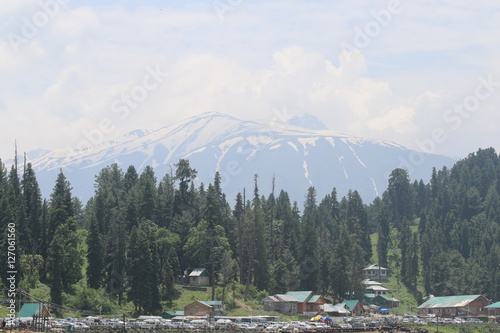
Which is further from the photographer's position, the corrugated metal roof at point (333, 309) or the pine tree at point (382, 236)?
the pine tree at point (382, 236)

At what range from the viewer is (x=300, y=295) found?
126m

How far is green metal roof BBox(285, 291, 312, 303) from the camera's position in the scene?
408 feet

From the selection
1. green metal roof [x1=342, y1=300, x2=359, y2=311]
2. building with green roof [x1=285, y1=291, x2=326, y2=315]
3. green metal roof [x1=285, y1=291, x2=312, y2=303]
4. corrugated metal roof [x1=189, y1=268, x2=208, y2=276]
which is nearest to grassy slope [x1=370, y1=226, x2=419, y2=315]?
green metal roof [x1=342, y1=300, x2=359, y2=311]

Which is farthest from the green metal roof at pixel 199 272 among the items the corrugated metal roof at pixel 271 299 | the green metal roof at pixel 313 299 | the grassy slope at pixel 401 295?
the grassy slope at pixel 401 295

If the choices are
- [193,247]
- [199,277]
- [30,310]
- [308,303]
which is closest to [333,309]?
[308,303]

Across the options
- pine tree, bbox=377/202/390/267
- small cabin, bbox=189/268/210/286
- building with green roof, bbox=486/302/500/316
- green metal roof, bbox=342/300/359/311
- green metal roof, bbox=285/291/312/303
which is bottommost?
building with green roof, bbox=486/302/500/316

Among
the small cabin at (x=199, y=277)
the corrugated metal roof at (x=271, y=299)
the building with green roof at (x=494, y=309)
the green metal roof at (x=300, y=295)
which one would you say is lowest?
the building with green roof at (x=494, y=309)

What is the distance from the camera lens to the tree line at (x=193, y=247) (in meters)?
112

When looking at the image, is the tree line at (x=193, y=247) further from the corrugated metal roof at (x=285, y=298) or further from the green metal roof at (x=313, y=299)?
the green metal roof at (x=313, y=299)

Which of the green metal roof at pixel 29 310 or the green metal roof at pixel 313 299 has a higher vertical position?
the green metal roof at pixel 313 299

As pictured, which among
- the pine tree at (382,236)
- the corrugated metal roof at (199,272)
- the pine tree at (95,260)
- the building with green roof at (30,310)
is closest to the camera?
the building with green roof at (30,310)

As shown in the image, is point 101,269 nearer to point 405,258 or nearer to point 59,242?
point 59,242

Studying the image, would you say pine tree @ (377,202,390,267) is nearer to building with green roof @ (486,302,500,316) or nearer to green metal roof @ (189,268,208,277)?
building with green roof @ (486,302,500,316)

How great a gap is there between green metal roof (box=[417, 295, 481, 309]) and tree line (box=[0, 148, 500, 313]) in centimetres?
861
